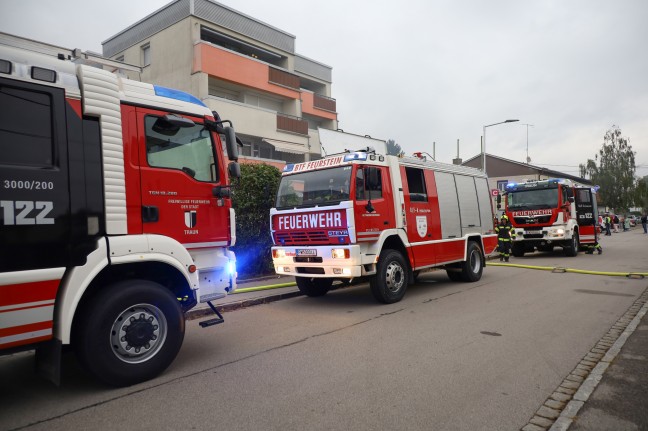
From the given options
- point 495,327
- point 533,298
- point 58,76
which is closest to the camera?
point 58,76

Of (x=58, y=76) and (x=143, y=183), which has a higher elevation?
(x=58, y=76)

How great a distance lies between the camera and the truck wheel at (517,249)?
17.1 metres

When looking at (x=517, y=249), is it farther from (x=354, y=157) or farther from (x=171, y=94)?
(x=171, y=94)

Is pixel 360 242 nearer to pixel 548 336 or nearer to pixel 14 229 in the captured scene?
pixel 548 336

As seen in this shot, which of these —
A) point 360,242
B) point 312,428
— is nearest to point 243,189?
point 360,242

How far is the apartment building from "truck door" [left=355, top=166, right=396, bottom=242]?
14887 mm

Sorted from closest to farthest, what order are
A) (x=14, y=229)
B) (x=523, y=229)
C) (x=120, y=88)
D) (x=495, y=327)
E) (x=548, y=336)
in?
1. (x=14, y=229)
2. (x=120, y=88)
3. (x=548, y=336)
4. (x=495, y=327)
5. (x=523, y=229)

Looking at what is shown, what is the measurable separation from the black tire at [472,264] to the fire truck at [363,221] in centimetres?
77

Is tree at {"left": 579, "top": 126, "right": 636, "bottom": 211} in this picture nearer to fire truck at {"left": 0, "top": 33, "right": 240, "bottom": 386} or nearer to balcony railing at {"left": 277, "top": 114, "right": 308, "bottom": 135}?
balcony railing at {"left": 277, "top": 114, "right": 308, "bottom": 135}

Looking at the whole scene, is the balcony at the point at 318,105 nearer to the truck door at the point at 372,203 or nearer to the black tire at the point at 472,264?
the black tire at the point at 472,264

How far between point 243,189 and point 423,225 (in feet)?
15.0

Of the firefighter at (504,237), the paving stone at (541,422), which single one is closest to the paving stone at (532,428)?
the paving stone at (541,422)

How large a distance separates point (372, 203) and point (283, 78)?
20739 millimetres

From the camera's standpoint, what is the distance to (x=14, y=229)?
3.34 metres
